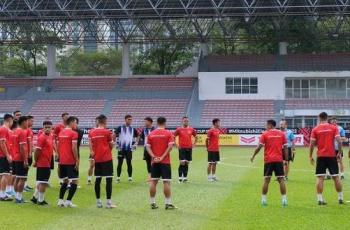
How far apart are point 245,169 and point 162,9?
30106 mm

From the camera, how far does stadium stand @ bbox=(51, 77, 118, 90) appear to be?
67.0 meters

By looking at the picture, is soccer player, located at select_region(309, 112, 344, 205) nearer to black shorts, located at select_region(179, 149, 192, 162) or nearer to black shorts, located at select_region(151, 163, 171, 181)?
black shorts, located at select_region(151, 163, 171, 181)

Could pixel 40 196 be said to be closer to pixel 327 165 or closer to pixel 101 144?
pixel 101 144

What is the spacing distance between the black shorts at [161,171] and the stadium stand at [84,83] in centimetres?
5214

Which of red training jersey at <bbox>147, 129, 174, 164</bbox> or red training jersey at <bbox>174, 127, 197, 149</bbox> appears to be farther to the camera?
red training jersey at <bbox>174, 127, 197, 149</bbox>

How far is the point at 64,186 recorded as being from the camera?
14984 mm

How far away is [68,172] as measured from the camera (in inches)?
593

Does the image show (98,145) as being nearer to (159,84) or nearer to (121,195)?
(121,195)

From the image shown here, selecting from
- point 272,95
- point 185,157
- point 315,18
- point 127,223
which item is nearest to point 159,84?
point 272,95

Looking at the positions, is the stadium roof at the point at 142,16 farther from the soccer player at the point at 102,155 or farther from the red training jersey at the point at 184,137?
the soccer player at the point at 102,155

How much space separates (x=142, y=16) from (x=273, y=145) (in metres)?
43.0

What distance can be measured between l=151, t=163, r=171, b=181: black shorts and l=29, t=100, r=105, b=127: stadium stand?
4699cm

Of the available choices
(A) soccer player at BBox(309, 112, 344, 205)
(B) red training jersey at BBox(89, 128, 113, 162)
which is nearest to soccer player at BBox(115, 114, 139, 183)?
(B) red training jersey at BBox(89, 128, 113, 162)

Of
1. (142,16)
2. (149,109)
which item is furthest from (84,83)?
(142,16)
